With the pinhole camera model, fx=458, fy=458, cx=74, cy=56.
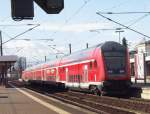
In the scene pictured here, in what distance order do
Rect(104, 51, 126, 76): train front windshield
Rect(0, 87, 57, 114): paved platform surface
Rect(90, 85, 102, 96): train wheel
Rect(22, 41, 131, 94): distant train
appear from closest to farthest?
1. Rect(0, 87, 57, 114): paved platform surface
2. Rect(22, 41, 131, 94): distant train
3. Rect(104, 51, 126, 76): train front windshield
4. Rect(90, 85, 102, 96): train wheel

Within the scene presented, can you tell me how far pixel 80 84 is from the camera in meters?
34.3

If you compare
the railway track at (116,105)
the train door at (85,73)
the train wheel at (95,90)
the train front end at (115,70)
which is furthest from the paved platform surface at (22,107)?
the train door at (85,73)

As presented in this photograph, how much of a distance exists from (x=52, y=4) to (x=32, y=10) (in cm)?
18

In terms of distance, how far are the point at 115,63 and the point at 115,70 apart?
0.47 metres

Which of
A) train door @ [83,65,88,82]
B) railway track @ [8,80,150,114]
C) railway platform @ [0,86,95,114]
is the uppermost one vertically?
train door @ [83,65,88,82]

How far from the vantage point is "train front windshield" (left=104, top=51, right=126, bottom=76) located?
94.9 feet

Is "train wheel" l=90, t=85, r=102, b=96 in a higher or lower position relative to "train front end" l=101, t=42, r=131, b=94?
lower

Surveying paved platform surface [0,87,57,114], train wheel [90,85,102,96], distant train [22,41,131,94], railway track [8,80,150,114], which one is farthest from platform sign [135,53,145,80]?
paved platform surface [0,87,57,114]

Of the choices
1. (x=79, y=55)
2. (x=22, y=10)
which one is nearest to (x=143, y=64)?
(x=79, y=55)

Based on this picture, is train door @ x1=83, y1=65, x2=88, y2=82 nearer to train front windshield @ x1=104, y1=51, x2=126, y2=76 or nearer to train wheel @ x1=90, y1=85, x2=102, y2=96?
train wheel @ x1=90, y1=85, x2=102, y2=96

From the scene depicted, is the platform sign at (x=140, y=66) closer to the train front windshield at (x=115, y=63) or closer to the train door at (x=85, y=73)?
the train door at (x=85, y=73)

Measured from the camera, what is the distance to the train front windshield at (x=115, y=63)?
28.9 meters

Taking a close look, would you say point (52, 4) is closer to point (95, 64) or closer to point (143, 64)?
point (95, 64)

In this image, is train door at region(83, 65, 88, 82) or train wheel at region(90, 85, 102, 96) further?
train door at region(83, 65, 88, 82)
